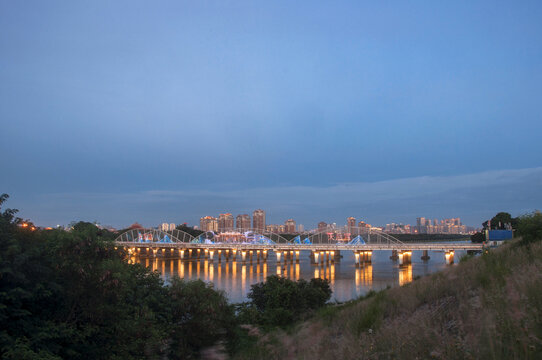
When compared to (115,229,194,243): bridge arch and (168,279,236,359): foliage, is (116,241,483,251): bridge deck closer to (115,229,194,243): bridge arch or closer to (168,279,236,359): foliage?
(115,229,194,243): bridge arch

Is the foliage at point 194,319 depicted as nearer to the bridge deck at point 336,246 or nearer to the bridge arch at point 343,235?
the bridge deck at point 336,246

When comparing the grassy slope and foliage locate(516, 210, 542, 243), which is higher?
foliage locate(516, 210, 542, 243)

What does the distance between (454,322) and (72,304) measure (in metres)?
12.3

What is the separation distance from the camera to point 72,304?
46.1 feet

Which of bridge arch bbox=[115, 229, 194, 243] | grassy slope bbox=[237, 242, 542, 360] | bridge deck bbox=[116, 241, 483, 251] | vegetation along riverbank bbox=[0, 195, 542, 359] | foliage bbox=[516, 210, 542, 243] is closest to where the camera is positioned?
grassy slope bbox=[237, 242, 542, 360]

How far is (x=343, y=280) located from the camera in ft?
208

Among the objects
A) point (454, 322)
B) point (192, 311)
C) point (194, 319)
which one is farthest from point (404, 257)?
point (454, 322)

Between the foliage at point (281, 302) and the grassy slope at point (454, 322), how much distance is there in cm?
603

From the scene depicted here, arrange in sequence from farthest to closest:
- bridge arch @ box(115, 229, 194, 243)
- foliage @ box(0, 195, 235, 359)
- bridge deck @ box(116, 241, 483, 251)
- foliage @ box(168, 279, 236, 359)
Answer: bridge arch @ box(115, 229, 194, 243), bridge deck @ box(116, 241, 483, 251), foliage @ box(168, 279, 236, 359), foliage @ box(0, 195, 235, 359)

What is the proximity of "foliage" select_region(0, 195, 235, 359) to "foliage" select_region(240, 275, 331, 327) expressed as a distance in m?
7.13

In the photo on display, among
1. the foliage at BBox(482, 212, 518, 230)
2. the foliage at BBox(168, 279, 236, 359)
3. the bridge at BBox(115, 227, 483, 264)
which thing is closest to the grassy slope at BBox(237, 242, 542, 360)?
the foliage at BBox(168, 279, 236, 359)

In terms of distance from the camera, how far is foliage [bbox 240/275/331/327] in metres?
23.2

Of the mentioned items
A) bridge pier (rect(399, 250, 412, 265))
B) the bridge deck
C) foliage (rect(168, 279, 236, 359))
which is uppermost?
foliage (rect(168, 279, 236, 359))

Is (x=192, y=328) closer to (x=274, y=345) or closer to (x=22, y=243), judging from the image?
(x=274, y=345)
